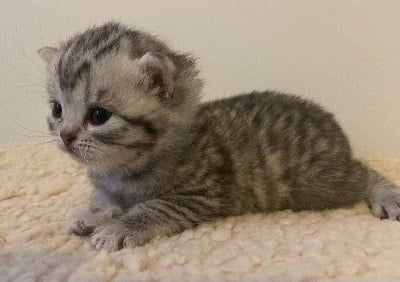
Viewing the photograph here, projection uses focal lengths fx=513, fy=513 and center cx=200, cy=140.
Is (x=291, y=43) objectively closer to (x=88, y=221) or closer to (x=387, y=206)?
(x=387, y=206)

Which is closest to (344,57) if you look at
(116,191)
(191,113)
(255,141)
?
(255,141)

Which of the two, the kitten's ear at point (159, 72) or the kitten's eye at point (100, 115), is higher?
the kitten's ear at point (159, 72)

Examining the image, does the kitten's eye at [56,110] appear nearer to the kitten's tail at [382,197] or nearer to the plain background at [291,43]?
the plain background at [291,43]

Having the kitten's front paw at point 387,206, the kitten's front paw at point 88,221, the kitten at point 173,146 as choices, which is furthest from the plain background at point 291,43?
the kitten's front paw at point 88,221

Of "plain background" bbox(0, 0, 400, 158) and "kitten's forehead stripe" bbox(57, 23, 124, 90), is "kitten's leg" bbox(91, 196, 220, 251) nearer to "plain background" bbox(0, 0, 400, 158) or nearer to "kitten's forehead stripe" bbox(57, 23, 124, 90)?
"kitten's forehead stripe" bbox(57, 23, 124, 90)

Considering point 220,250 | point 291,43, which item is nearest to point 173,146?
point 220,250
